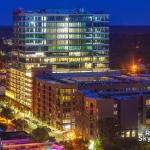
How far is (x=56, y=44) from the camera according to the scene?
2245 inches

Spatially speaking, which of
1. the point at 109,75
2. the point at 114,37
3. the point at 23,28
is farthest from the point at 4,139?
the point at 114,37

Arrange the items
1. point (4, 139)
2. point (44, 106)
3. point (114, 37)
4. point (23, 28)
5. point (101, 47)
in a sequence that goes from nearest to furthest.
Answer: point (4, 139)
point (44, 106)
point (23, 28)
point (101, 47)
point (114, 37)

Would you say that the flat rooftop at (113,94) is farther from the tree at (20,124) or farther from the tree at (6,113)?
the tree at (6,113)

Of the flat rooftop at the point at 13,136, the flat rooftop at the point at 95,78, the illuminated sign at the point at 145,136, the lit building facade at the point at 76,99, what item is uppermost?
the flat rooftop at the point at 95,78

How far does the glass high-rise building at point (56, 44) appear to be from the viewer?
5578 cm

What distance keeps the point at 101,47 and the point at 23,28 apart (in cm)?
875

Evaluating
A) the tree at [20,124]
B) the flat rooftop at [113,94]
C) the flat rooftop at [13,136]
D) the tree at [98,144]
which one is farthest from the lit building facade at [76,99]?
the flat rooftop at [13,136]

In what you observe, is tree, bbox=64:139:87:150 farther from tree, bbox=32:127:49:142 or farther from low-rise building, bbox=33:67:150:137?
low-rise building, bbox=33:67:150:137

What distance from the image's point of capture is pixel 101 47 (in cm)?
5981

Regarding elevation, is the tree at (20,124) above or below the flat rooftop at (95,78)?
below

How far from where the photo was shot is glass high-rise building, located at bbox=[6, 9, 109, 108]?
55.8 meters

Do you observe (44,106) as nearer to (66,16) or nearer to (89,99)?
(89,99)

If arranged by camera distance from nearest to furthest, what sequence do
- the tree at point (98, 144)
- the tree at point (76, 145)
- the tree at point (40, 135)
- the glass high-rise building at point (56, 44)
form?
the tree at point (98, 144) < the tree at point (76, 145) < the tree at point (40, 135) < the glass high-rise building at point (56, 44)

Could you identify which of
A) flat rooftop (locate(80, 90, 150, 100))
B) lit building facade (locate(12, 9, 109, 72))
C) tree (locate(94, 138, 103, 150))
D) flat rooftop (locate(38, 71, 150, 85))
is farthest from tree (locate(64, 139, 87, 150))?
lit building facade (locate(12, 9, 109, 72))
